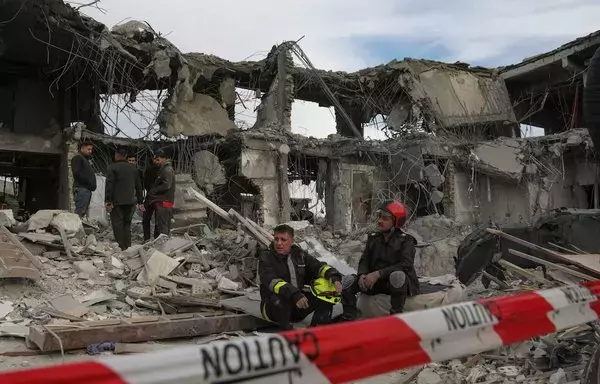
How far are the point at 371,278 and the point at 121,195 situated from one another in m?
4.41

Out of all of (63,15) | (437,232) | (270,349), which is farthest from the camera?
(437,232)

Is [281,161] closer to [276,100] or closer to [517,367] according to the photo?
[276,100]

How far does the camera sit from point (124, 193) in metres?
7.61

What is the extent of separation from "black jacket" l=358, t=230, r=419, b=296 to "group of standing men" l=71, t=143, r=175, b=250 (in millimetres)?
4121

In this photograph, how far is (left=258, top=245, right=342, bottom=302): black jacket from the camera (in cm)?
463

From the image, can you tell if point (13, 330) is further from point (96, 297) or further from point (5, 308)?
point (96, 297)

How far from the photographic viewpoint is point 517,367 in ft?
13.2

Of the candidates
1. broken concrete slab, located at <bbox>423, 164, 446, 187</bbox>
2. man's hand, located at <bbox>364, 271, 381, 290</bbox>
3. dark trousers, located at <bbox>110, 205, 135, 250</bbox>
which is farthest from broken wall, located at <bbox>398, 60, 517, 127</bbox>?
man's hand, located at <bbox>364, 271, 381, 290</bbox>

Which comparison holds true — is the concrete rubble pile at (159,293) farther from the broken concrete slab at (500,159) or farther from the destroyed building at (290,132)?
the broken concrete slab at (500,159)

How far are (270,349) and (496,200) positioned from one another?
16600 mm

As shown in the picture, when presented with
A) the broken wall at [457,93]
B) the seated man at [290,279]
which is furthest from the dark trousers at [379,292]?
the broken wall at [457,93]

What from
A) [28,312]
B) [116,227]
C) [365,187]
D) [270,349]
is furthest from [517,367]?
[365,187]

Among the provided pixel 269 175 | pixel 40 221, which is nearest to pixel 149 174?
pixel 269 175

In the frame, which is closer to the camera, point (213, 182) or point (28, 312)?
point (28, 312)
